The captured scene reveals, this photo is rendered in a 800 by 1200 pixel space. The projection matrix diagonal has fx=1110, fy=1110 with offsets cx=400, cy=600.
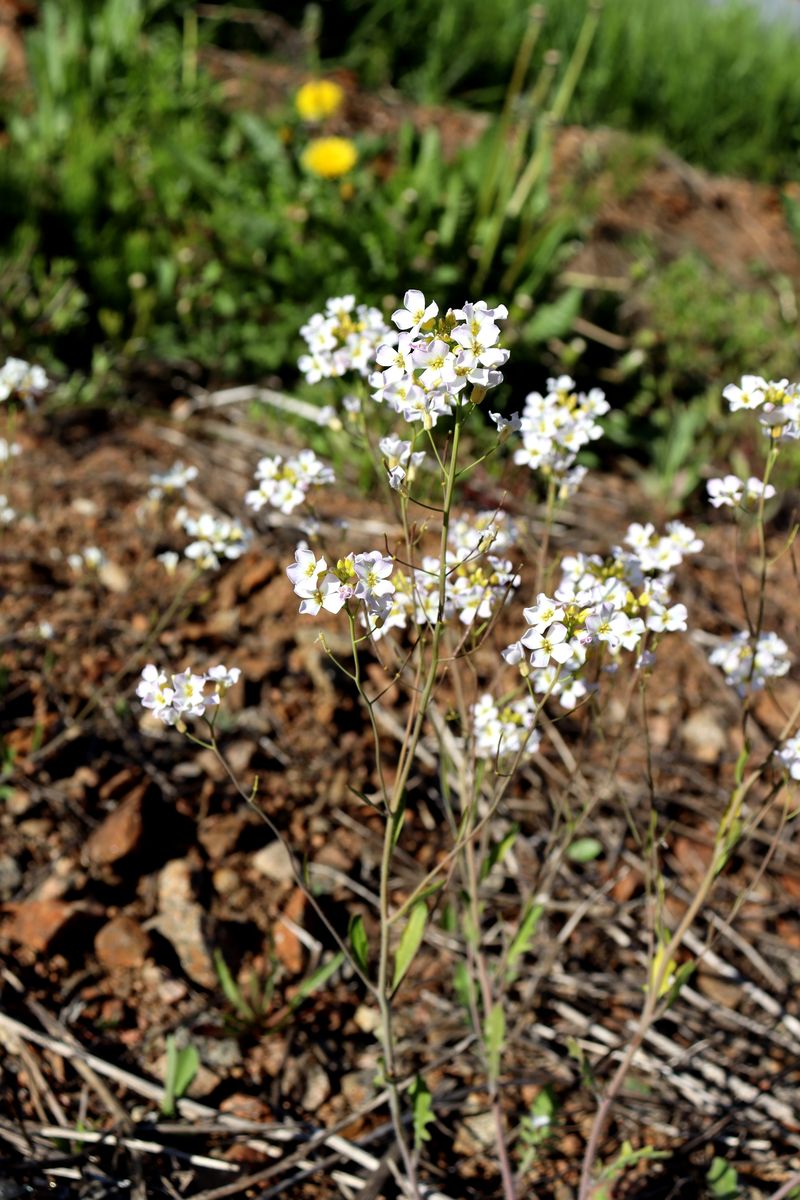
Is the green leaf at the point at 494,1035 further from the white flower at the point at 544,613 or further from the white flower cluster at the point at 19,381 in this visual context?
the white flower cluster at the point at 19,381

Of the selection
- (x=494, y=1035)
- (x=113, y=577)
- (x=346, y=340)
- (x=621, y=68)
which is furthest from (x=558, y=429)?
(x=621, y=68)

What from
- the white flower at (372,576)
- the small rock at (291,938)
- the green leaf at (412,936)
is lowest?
the small rock at (291,938)

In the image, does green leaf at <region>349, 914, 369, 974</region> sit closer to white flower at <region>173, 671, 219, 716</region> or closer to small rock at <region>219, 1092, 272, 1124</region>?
white flower at <region>173, 671, 219, 716</region>

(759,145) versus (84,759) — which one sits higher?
(759,145)

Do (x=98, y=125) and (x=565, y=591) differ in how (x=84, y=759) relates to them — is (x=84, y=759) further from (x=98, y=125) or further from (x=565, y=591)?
(x=98, y=125)

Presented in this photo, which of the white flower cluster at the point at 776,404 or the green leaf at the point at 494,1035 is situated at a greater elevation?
the white flower cluster at the point at 776,404

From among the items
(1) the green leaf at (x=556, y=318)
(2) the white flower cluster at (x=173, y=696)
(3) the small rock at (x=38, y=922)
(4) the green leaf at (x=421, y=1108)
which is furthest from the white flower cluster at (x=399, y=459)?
(1) the green leaf at (x=556, y=318)

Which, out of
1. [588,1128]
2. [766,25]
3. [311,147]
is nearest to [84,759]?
[588,1128]
